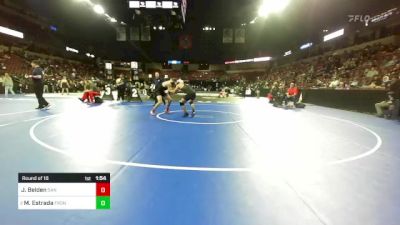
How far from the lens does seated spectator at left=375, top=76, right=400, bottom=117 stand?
35.1 feet

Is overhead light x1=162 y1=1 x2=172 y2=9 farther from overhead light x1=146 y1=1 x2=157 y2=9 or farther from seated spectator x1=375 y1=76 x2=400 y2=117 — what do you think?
seated spectator x1=375 y1=76 x2=400 y2=117

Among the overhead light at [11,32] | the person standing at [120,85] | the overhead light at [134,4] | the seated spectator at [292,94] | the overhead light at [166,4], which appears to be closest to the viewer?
the seated spectator at [292,94]

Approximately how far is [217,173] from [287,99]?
13.6 m

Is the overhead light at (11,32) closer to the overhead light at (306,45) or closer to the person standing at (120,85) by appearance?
the person standing at (120,85)

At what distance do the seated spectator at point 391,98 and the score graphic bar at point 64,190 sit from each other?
12.0 metres

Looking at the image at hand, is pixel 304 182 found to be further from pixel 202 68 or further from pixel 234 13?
pixel 202 68

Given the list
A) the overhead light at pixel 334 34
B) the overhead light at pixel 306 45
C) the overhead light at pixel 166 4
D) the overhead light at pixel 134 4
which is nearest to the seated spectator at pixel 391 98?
the overhead light at pixel 166 4

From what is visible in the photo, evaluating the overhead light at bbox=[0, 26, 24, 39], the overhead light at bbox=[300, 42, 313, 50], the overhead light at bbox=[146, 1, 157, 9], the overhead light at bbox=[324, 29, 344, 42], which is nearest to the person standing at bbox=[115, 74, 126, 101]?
the overhead light at bbox=[146, 1, 157, 9]

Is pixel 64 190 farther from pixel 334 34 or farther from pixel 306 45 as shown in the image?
pixel 306 45

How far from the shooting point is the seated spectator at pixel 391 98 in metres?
10.7

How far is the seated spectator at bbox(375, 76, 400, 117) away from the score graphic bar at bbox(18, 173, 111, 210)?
472 inches

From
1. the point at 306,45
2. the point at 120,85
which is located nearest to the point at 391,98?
the point at 120,85

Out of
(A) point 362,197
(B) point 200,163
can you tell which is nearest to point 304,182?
(A) point 362,197

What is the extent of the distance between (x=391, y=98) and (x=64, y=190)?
1242cm
